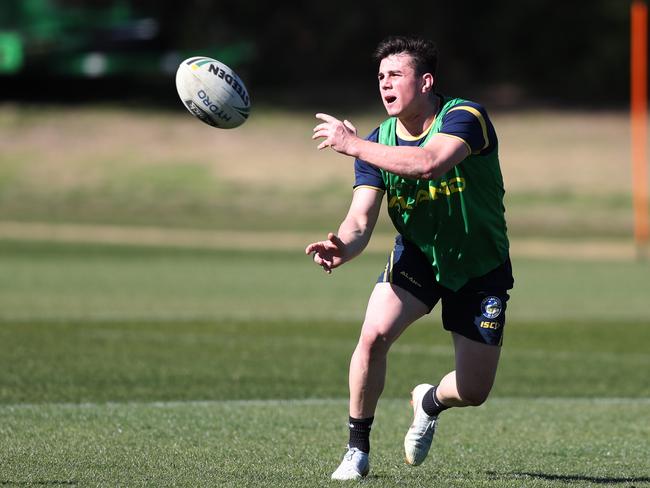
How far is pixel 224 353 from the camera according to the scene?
44.1ft

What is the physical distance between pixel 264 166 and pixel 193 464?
38870mm

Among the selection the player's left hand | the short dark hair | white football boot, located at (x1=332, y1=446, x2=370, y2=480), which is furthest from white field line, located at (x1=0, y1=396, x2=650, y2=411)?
the short dark hair

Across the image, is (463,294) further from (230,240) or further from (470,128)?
(230,240)

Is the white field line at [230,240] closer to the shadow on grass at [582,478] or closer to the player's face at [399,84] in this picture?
the shadow on grass at [582,478]

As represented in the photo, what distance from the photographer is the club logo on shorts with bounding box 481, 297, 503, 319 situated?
7.38m

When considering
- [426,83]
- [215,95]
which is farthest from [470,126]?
[215,95]

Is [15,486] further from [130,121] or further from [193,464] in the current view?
[130,121]

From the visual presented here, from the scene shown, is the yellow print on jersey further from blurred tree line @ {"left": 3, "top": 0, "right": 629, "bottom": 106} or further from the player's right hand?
blurred tree line @ {"left": 3, "top": 0, "right": 629, "bottom": 106}

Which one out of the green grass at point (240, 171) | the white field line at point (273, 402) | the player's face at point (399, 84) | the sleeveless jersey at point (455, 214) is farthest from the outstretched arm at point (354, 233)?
the green grass at point (240, 171)

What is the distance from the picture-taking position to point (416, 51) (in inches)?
280

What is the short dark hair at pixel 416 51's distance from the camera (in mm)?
7102

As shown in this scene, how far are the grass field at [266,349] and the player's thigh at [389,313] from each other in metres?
0.77

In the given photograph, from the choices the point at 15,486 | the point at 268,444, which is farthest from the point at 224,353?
the point at 15,486

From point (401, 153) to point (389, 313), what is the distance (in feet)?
3.13
